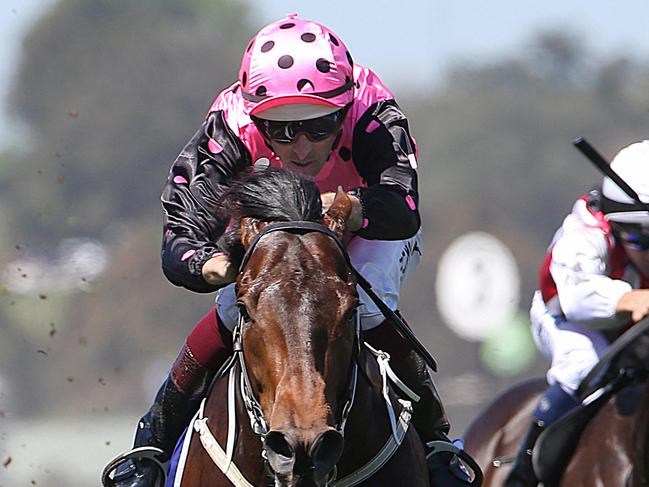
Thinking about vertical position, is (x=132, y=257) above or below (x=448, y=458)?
below

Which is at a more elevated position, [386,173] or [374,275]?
[386,173]

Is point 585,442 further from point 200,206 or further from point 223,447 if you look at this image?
point 200,206

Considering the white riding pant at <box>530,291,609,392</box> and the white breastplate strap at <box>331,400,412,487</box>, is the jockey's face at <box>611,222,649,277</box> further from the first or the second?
the white breastplate strap at <box>331,400,412,487</box>

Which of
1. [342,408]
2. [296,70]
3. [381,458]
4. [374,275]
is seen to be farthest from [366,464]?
[296,70]

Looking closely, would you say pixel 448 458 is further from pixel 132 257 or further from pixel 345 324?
pixel 132 257

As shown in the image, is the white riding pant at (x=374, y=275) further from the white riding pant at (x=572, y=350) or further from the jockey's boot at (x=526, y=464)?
the jockey's boot at (x=526, y=464)

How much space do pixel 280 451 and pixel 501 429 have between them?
448 centimetres

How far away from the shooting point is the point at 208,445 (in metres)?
6.05

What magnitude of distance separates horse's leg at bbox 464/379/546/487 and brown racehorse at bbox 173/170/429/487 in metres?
3.42

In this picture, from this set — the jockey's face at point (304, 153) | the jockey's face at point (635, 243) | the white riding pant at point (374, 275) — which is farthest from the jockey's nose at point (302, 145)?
the jockey's face at point (635, 243)

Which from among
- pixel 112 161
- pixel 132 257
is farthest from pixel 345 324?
pixel 112 161

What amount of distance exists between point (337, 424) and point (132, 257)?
31054mm

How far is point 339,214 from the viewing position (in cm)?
566

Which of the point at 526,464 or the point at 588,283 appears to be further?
the point at 526,464
